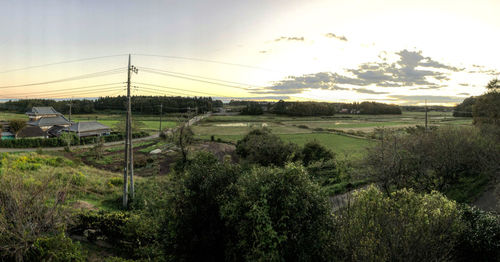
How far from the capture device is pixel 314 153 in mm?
38125

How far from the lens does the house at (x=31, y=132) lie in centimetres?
5578

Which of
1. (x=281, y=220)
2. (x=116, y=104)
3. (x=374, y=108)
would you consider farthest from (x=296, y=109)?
(x=281, y=220)

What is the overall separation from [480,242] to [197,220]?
43.2 ft

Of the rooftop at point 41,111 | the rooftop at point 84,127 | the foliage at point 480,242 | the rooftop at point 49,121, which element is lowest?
the foliage at point 480,242

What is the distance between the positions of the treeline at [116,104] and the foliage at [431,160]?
200 ft

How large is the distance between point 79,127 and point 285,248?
2721 inches

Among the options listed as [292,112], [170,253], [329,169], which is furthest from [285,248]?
[292,112]

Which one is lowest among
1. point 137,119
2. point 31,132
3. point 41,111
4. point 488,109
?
point 31,132

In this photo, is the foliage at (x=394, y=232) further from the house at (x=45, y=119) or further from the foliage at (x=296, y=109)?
the foliage at (x=296, y=109)

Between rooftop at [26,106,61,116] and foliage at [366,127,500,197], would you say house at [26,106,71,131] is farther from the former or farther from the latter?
foliage at [366,127,500,197]

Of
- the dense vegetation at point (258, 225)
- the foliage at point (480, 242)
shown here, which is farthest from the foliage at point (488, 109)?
the dense vegetation at point (258, 225)

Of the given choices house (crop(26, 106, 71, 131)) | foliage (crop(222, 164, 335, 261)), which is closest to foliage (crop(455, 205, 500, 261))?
foliage (crop(222, 164, 335, 261))

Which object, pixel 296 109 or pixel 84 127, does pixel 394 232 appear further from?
pixel 296 109

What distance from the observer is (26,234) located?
10.3 metres
